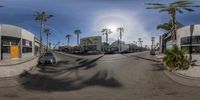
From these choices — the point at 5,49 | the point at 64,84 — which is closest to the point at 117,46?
the point at 5,49

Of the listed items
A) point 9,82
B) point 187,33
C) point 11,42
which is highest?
point 187,33

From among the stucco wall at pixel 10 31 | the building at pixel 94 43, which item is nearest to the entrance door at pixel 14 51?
the stucco wall at pixel 10 31

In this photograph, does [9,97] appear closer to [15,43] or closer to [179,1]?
[179,1]

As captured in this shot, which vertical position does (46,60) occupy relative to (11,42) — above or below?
below

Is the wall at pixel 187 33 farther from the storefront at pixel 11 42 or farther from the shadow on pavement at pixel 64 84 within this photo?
the storefront at pixel 11 42

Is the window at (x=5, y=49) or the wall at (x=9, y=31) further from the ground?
the wall at (x=9, y=31)

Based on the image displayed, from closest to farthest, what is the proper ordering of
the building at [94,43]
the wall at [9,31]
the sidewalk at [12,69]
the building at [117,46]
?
the sidewalk at [12,69] → the wall at [9,31] → the building at [94,43] → the building at [117,46]

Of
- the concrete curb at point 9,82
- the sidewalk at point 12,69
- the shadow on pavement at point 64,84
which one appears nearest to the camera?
the shadow on pavement at point 64,84

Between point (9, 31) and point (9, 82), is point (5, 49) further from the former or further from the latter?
point (9, 82)

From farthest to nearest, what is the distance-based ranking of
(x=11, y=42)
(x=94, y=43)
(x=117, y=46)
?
(x=117, y=46)
(x=94, y=43)
(x=11, y=42)

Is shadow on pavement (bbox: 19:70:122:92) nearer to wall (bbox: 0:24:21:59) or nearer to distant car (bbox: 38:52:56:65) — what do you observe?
distant car (bbox: 38:52:56:65)

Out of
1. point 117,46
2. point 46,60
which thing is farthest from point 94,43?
point 46,60

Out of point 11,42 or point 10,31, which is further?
point 11,42

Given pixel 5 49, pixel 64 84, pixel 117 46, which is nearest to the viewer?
pixel 64 84
